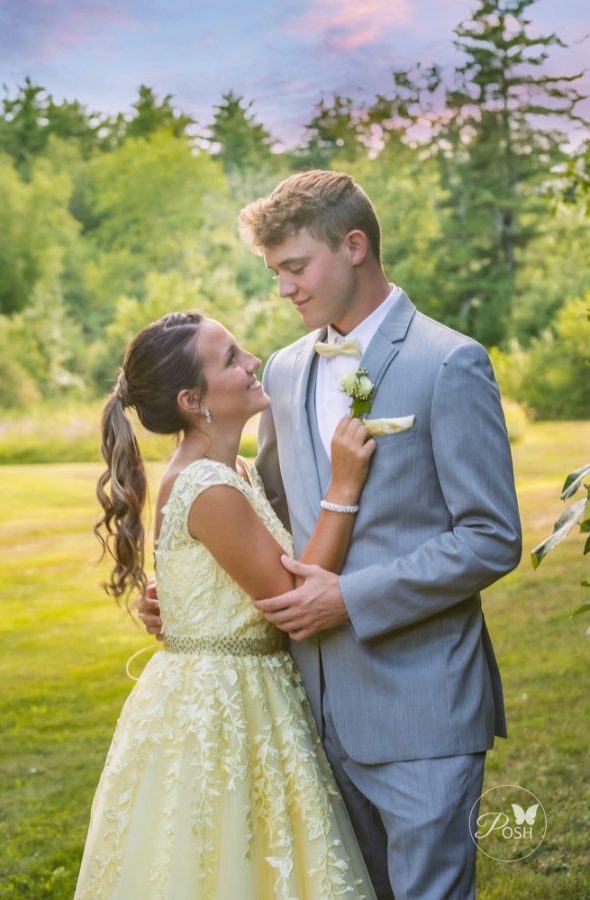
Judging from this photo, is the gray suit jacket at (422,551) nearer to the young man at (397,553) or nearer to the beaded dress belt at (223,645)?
the young man at (397,553)

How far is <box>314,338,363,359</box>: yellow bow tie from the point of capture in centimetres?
222

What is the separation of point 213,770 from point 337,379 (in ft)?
2.53

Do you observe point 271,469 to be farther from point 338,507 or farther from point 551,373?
point 551,373

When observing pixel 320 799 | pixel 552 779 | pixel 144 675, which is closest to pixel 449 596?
pixel 320 799

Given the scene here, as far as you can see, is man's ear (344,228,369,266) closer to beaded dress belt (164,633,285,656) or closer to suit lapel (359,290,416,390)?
suit lapel (359,290,416,390)

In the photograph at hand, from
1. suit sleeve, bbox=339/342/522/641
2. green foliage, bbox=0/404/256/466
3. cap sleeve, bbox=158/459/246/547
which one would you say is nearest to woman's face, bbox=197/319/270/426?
cap sleeve, bbox=158/459/246/547

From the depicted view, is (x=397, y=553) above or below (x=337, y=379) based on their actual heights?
below

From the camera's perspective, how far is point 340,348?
2240 mm

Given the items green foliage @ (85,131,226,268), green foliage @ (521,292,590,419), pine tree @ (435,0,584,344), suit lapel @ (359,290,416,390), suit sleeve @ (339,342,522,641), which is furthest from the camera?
green foliage @ (521,292,590,419)

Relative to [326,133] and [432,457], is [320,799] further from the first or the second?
[326,133]

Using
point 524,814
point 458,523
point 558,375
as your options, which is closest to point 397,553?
point 458,523

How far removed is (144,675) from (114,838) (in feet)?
1.02

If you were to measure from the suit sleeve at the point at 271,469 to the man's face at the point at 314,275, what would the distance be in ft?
0.94

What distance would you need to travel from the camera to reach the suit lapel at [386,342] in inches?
84.9
